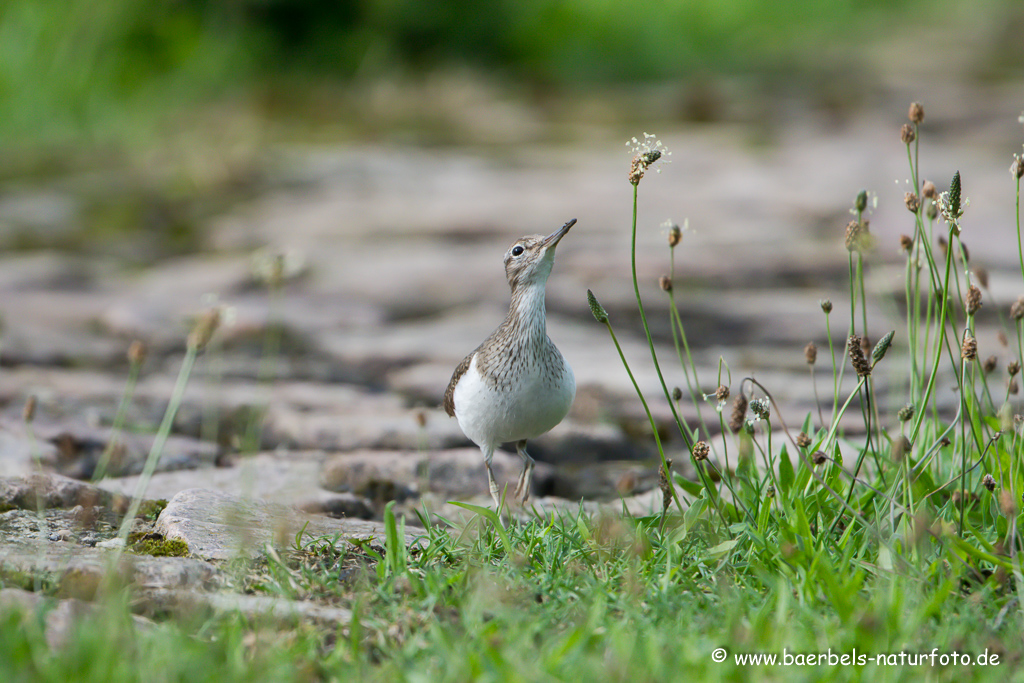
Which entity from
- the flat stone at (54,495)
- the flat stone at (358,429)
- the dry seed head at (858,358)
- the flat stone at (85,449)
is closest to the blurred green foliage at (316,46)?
the flat stone at (85,449)

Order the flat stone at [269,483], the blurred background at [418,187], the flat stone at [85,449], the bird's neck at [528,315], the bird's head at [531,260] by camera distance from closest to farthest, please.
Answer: the bird's neck at [528,315], the bird's head at [531,260], the flat stone at [269,483], the flat stone at [85,449], the blurred background at [418,187]

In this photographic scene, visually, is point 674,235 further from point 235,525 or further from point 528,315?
point 235,525

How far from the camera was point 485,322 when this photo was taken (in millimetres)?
6160

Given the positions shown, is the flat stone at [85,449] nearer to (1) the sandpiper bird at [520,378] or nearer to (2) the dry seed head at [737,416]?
(1) the sandpiper bird at [520,378]

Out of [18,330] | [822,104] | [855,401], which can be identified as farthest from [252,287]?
[822,104]

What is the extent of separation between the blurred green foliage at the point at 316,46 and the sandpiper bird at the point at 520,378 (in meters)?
9.57

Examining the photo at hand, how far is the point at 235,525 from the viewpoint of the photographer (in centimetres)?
268

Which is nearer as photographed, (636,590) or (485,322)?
(636,590)

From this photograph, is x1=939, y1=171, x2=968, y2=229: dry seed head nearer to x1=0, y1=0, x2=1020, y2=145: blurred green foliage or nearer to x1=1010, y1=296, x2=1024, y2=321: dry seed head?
x1=1010, y1=296, x2=1024, y2=321: dry seed head

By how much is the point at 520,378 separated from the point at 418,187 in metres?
6.64

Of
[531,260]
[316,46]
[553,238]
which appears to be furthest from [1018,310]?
[316,46]

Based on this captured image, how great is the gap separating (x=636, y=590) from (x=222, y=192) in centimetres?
842

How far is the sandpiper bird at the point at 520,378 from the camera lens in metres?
3.17

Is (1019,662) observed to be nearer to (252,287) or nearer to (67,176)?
(252,287)
